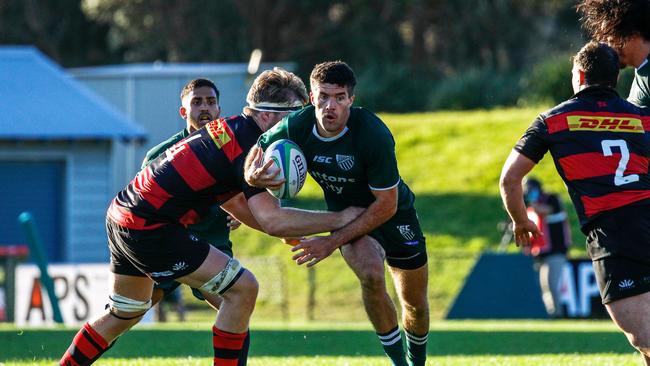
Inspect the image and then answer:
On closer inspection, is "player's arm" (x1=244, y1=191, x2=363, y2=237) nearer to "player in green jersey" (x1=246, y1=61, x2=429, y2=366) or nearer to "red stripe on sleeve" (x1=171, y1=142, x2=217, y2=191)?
"player in green jersey" (x1=246, y1=61, x2=429, y2=366)

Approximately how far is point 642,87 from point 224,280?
8.79ft

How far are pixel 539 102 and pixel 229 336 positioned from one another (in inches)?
1158

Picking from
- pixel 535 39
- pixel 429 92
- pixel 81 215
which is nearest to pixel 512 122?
pixel 429 92

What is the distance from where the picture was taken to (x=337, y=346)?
1271 centimetres

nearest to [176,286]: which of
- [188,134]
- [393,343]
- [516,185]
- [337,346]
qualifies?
[188,134]

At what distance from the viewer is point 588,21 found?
770 cm

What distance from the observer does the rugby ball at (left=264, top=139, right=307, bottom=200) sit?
274 inches

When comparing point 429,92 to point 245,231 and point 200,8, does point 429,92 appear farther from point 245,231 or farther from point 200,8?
point 245,231

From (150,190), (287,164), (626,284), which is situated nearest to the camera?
(626,284)

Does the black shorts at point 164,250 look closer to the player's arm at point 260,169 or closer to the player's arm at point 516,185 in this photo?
the player's arm at point 260,169

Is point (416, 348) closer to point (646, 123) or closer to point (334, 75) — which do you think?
point (334, 75)

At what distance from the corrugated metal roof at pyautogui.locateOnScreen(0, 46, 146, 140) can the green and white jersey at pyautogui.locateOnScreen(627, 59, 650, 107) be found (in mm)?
20297

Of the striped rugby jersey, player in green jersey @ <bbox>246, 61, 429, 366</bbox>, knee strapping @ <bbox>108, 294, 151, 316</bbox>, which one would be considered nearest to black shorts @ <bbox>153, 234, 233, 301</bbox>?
knee strapping @ <bbox>108, 294, 151, 316</bbox>

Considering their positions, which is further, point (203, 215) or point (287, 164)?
point (203, 215)
